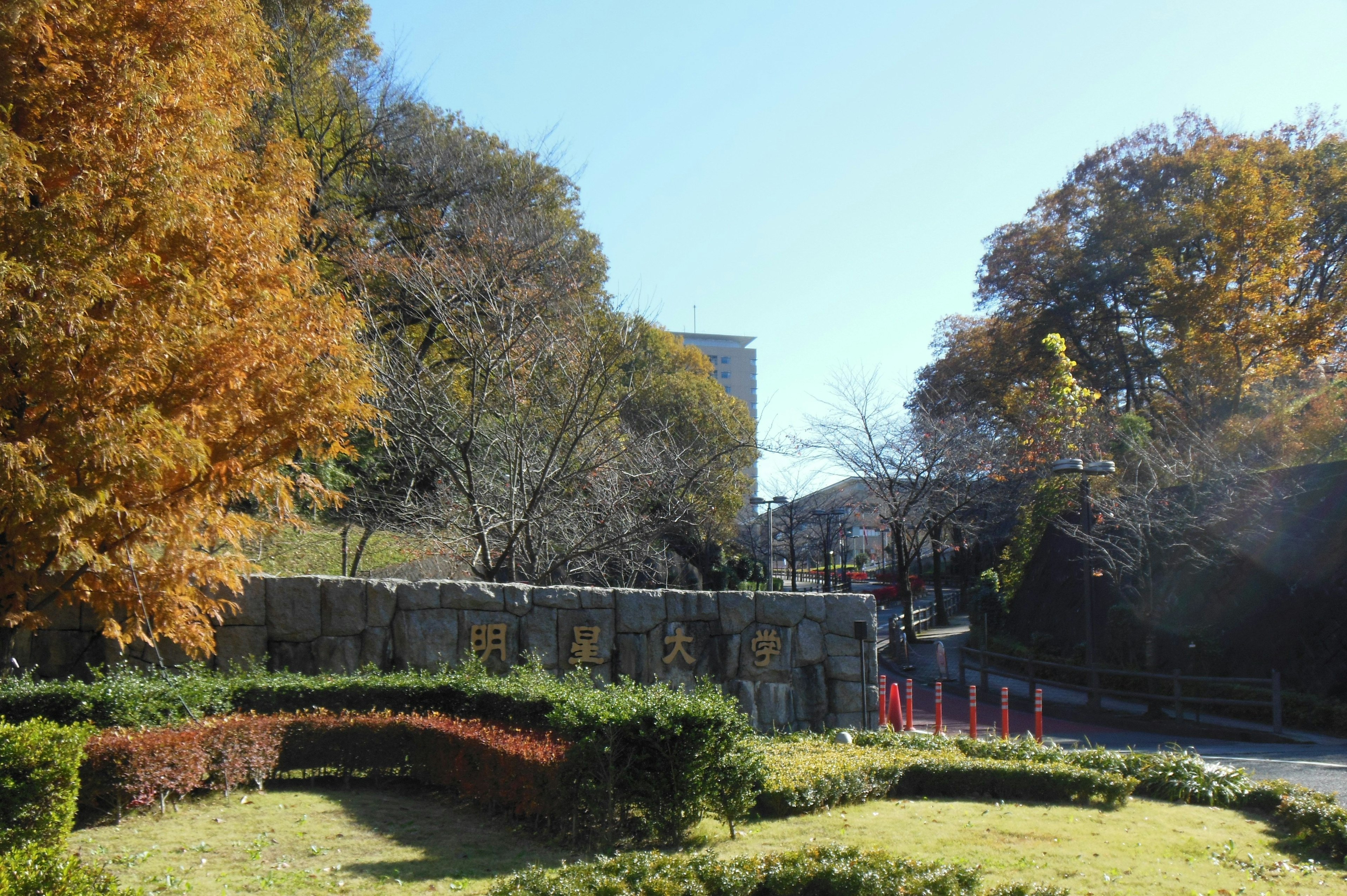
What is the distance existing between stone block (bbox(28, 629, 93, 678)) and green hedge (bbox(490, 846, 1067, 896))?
19.9 ft

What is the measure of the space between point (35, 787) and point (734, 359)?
91839mm

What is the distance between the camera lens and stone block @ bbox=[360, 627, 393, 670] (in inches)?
386

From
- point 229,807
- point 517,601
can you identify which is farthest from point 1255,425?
point 229,807

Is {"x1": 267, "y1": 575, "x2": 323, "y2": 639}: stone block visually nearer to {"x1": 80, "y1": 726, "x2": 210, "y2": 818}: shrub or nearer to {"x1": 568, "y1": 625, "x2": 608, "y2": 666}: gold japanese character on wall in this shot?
{"x1": 568, "y1": 625, "x2": 608, "y2": 666}: gold japanese character on wall

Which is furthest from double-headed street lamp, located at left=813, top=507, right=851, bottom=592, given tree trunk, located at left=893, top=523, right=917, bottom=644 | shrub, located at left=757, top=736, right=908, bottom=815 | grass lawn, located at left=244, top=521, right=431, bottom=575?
shrub, located at left=757, top=736, right=908, bottom=815

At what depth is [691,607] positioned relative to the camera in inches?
422

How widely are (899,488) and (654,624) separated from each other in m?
15.4

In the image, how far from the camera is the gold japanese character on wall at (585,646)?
33.8ft

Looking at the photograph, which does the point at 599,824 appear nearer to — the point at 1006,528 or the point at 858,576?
the point at 1006,528

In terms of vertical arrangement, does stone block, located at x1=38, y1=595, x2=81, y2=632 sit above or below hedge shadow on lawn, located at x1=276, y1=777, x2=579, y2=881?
above

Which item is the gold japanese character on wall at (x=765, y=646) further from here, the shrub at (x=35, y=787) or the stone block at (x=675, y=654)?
the shrub at (x=35, y=787)

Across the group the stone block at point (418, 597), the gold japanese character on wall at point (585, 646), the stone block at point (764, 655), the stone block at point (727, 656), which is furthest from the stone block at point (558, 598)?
the stone block at point (764, 655)

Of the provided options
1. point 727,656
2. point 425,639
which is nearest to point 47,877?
point 425,639

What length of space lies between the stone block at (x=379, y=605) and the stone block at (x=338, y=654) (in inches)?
8.9
